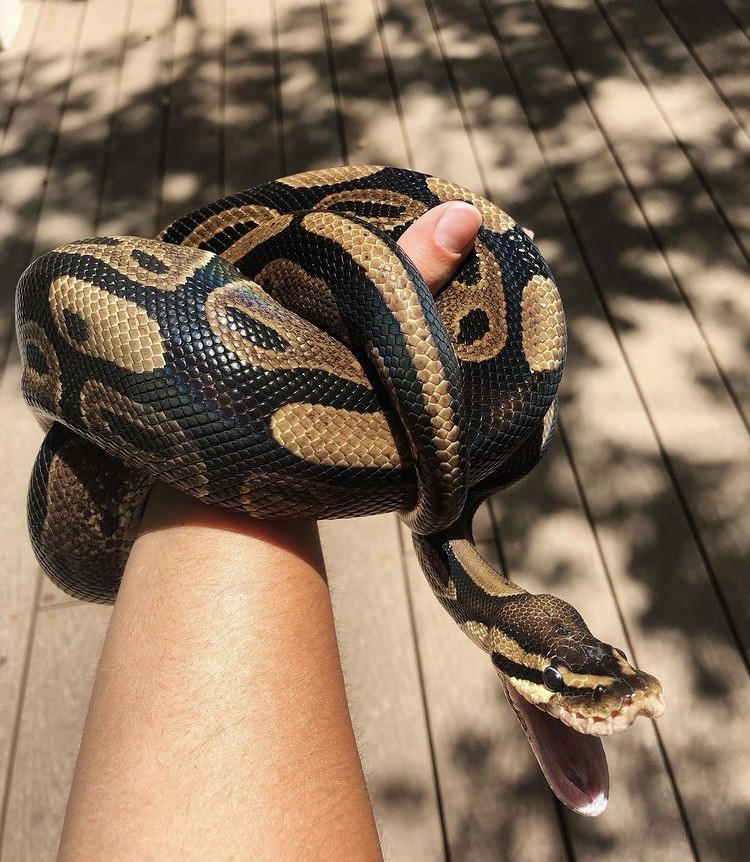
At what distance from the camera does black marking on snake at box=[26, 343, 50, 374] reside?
1.64 metres

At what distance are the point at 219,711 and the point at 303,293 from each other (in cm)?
86

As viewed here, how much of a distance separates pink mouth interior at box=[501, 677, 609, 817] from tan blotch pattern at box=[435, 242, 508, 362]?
783 mm

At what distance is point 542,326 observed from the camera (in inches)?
72.1

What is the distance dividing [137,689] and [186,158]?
129 inches

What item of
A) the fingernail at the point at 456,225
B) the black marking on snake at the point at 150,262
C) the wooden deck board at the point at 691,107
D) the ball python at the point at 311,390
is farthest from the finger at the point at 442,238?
the wooden deck board at the point at 691,107

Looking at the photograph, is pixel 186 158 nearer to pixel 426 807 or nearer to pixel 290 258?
pixel 290 258

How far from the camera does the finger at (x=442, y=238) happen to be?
5.73ft

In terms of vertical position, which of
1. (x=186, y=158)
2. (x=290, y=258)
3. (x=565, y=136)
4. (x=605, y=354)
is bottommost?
(x=605, y=354)

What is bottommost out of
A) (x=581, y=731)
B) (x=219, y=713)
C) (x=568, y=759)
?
(x=568, y=759)

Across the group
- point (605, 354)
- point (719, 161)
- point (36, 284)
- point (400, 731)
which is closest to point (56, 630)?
point (400, 731)

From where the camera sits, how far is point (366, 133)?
4.14 meters

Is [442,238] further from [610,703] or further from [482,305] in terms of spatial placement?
[610,703]

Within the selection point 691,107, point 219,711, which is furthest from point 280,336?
point 691,107

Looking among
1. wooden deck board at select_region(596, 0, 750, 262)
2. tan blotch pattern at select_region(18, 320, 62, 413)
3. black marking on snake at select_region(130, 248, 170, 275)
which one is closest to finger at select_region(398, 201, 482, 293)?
black marking on snake at select_region(130, 248, 170, 275)
